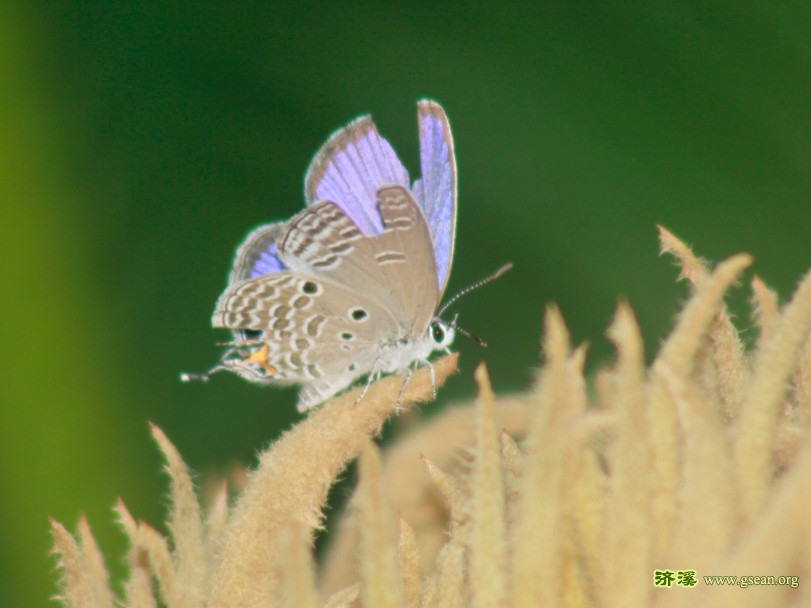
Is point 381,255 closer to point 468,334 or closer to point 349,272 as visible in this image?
point 349,272

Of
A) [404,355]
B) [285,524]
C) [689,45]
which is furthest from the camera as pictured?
[404,355]

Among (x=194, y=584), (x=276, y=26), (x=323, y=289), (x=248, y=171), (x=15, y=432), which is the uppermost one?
(x=276, y=26)

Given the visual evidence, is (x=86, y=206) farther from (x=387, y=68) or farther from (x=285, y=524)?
(x=285, y=524)

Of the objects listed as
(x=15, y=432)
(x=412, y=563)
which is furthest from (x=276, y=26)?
(x=412, y=563)

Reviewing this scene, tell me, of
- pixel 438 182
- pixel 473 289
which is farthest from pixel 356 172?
pixel 473 289

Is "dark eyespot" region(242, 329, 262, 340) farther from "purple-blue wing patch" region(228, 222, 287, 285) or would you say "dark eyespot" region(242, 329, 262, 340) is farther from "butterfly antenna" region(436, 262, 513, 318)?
"butterfly antenna" region(436, 262, 513, 318)

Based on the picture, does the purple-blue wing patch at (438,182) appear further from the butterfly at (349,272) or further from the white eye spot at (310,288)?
the white eye spot at (310,288)
